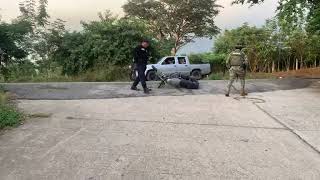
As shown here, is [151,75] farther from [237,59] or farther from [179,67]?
[237,59]

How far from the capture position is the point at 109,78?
2536 cm

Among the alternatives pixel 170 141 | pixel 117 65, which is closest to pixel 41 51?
pixel 117 65

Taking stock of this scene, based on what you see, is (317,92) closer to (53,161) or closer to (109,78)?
(53,161)

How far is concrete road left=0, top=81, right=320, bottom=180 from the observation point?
6.34 meters

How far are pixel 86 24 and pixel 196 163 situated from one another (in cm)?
2311

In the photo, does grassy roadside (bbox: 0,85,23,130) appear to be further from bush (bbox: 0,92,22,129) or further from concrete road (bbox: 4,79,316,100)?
concrete road (bbox: 4,79,316,100)

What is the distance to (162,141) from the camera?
7.89m

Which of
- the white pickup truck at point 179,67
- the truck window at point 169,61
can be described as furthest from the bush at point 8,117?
the truck window at point 169,61

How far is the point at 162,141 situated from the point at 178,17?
33388 millimetres

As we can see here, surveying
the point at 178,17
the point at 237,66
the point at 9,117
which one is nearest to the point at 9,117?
the point at 9,117

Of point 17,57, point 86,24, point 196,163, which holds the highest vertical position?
point 86,24

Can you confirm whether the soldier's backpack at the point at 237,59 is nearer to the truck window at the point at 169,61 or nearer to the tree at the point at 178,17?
the truck window at the point at 169,61

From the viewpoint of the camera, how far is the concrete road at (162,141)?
6336mm

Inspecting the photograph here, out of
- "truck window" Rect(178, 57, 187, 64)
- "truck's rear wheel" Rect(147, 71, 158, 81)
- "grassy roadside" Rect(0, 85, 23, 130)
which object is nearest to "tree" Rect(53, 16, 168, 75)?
"truck window" Rect(178, 57, 187, 64)
